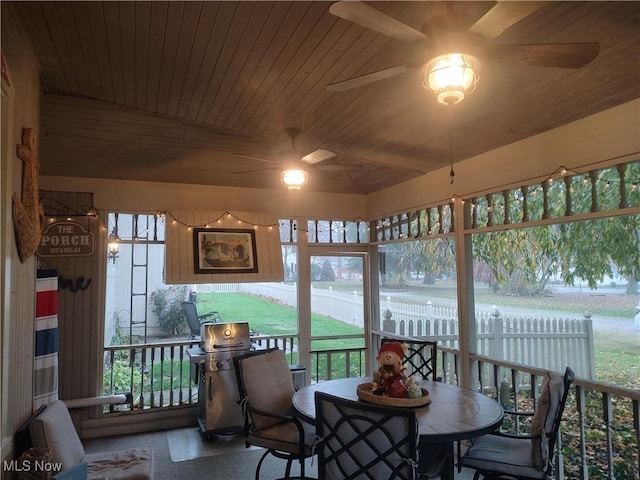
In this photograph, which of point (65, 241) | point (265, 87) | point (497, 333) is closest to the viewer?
point (265, 87)

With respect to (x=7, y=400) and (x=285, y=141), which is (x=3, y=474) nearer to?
(x=7, y=400)

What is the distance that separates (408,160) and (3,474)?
399cm

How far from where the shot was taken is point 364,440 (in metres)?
2.10

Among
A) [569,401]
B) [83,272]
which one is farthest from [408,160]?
[83,272]

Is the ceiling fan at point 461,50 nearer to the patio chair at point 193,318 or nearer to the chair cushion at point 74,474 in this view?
the chair cushion at point 74,474

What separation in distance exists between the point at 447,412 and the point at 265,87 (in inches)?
101

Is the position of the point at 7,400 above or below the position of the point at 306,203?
below

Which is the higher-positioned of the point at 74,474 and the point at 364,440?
the point at 364,440

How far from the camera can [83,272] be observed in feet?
14.6

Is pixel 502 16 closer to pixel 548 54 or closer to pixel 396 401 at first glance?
pixel 548 54

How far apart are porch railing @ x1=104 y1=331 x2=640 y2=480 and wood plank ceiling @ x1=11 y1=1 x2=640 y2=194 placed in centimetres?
196

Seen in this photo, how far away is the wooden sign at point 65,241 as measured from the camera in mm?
4164

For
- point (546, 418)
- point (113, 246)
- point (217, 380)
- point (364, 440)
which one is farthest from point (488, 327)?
point (113, 246)

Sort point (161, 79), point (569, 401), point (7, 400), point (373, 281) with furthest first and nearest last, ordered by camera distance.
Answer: point (373, 281) → point (569, 401) → point (161, 79) → point (7, 400)
